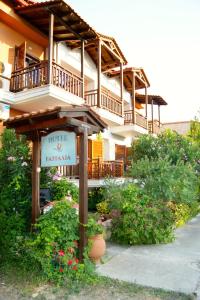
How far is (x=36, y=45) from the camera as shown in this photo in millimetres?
12852

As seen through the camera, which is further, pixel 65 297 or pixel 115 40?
pixel 115 40

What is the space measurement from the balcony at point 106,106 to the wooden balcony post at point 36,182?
7.83 metres

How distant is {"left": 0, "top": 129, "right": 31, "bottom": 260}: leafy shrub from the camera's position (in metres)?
5.82

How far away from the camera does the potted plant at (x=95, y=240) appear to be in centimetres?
583

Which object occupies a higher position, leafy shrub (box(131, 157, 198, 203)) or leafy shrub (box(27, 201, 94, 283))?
leafy shrub (box(131, 157, 198, 203))

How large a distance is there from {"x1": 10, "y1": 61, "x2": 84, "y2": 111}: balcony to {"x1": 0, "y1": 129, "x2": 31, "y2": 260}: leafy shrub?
3.56 m

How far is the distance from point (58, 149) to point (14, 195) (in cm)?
160

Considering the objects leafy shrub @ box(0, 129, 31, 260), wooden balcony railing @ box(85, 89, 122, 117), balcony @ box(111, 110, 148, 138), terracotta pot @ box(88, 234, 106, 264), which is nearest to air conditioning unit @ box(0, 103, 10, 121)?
leafy shrub @ box(0, 129, 31, 260)

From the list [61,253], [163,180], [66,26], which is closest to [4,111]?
[66,26]

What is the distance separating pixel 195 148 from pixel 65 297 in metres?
11.2

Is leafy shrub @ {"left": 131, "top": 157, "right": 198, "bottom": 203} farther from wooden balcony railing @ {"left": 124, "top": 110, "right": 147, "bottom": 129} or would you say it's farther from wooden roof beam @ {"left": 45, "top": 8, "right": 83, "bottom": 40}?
wooden balcony railing @ {"left": 124, "top": 110, "right": 147, "bottom": 129}

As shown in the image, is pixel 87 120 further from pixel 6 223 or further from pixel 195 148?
pixel 195 148

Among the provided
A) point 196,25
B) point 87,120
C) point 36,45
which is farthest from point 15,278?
point 36,45

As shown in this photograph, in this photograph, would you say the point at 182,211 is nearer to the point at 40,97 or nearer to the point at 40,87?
the point at 40,97
